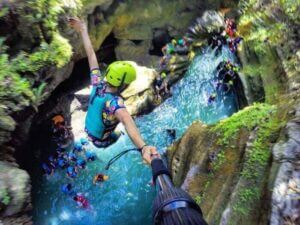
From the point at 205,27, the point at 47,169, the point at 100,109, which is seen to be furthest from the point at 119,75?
the point at 205,27

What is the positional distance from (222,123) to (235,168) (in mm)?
1146

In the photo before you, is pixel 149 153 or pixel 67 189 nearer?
pixel 149 153

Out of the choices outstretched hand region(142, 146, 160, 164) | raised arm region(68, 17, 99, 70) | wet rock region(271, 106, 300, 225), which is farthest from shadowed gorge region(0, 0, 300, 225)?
outstretched hand region(142, 146, 160, 164)

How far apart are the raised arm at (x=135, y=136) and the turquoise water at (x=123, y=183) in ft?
17.5

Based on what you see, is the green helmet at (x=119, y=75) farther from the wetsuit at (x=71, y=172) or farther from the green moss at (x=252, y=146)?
the wetsuit at (x=71, y=172)

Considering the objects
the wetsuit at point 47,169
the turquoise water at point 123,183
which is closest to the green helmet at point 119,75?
the turquoise water at point 123,183

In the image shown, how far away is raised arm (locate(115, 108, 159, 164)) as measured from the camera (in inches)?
144

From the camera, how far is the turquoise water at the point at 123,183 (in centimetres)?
973

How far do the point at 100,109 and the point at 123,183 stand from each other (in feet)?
18.8

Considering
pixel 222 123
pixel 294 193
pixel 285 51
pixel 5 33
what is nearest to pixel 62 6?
pixel 5 33

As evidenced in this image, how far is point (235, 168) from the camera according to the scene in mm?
4707

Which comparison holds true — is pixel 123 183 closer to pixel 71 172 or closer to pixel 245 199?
pixel 71 172

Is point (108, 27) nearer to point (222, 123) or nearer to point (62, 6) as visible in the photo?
point (62, 6)

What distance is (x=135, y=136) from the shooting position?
407cm
